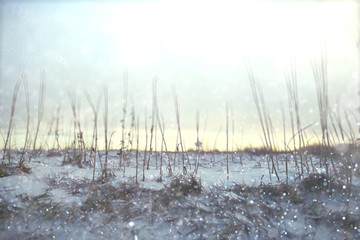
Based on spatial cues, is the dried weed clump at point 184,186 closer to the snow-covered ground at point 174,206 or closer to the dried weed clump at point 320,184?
the snow-covered ground at point 174,206

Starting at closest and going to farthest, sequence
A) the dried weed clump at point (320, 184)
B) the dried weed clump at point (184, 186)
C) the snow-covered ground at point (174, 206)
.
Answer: the snow-covered ground at point (174, 206)
the dried weed clump at point (184, 186)
the dried weed clump at point (320, 184)

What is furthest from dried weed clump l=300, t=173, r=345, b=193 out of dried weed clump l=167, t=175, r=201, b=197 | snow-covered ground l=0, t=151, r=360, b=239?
dried weed clump l=167, t=175, r=201, b=197

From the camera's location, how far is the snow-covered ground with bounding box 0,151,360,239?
2.25 metres

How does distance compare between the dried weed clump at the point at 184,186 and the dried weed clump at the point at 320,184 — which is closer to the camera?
the dried weed clump at the point at 184,186

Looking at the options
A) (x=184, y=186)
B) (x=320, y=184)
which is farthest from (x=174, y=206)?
(x=320, y=184)

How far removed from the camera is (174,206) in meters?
2.47

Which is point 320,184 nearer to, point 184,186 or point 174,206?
point 184,186

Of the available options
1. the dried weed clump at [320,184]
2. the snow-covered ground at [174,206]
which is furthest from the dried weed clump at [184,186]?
the dried weed clump at [320,184]

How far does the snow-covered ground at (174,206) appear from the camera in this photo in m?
2.25

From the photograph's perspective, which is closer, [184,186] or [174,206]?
[174,206]

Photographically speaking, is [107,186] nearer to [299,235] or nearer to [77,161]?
[77,161]

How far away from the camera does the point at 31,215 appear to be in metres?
2.31

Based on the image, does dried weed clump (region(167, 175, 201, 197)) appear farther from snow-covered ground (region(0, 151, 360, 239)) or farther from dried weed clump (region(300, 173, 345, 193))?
dried weed clump (region(300, 173, 345, 193))

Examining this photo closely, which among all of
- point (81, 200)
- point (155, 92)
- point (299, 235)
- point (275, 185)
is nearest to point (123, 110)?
point (155, 92)
